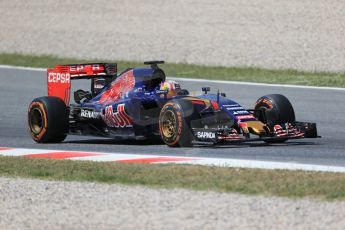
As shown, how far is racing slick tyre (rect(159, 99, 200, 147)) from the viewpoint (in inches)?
529

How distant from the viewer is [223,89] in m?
21.7

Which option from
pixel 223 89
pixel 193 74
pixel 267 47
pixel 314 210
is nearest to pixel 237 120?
pixel 314 210

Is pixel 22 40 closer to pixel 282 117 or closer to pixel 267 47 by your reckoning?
pixel 267 47

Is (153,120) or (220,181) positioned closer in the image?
(220,181)

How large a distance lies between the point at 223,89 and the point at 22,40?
36.3 ft

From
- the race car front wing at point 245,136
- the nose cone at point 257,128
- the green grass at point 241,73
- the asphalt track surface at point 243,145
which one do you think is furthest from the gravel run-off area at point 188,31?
the nose cone at point 257,128

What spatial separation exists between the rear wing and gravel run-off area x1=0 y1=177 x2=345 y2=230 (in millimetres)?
5192

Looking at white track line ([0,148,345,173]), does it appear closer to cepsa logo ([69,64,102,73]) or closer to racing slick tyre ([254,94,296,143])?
racing slick tyre ([254,94,296,143])

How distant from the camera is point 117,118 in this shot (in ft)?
47.8

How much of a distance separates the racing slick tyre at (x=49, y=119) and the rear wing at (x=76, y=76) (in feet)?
2.44

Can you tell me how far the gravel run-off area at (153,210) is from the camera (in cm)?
874

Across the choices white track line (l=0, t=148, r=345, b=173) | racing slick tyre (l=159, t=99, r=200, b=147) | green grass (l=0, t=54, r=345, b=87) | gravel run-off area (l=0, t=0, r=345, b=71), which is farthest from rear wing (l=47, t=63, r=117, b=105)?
gravel run-off area (l=0, t=0, r=345, b=71)

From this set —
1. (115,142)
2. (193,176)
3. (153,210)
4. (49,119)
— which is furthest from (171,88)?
(153,210)

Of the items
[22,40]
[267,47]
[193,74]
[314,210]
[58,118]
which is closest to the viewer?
[314,210]
